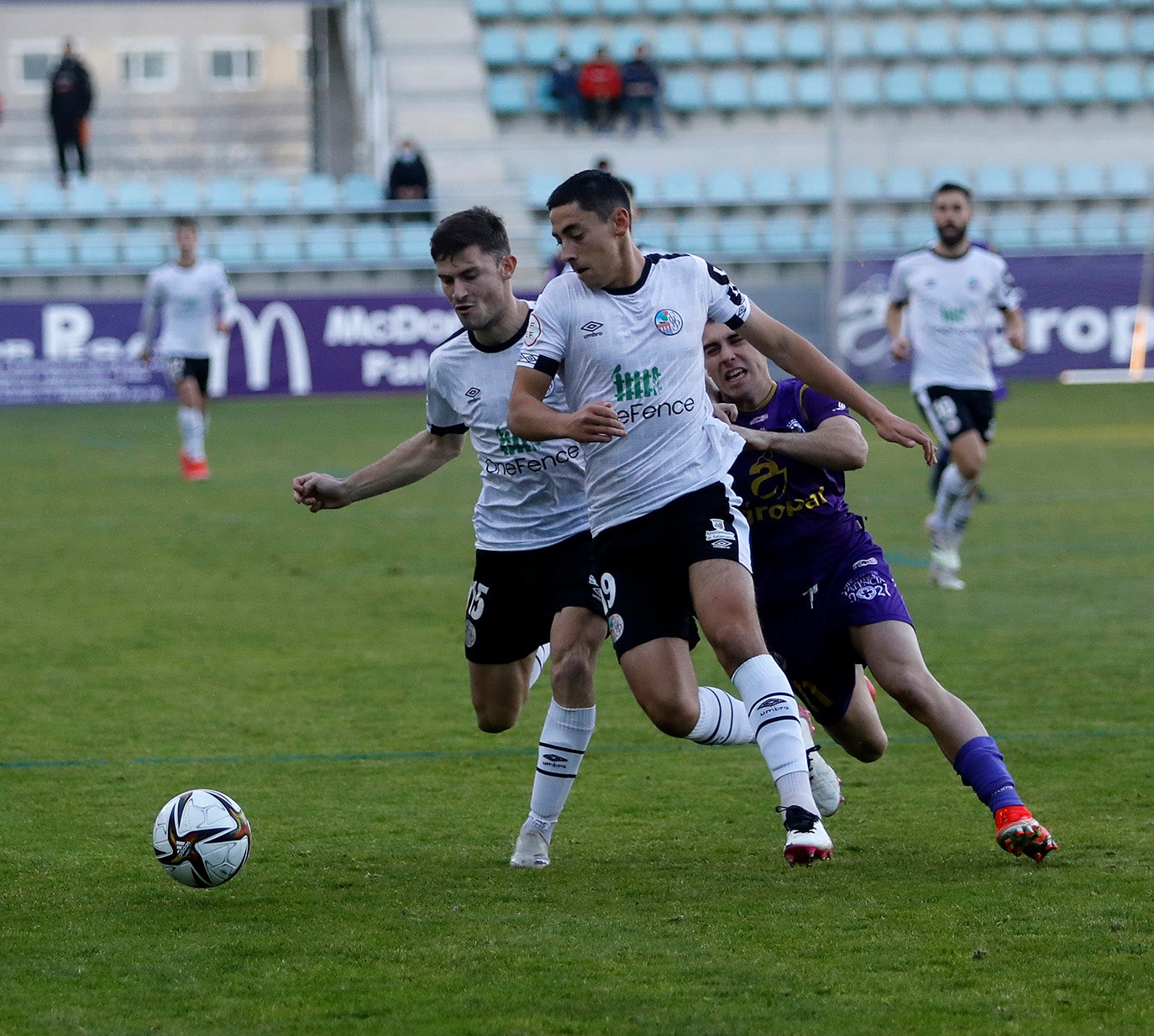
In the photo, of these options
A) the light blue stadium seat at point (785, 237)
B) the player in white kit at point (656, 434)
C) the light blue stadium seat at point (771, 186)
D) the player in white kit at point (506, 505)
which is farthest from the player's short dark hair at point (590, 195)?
the light blue stadium seat at point (771, 186)

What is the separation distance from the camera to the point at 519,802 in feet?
19.4

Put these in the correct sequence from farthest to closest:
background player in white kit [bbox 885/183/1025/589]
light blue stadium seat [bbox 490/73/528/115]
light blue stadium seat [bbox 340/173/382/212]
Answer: light blue stadium seat [bbox 490/73/528/115], light blue stadium seat [bbox 340/173/382/212], background player in white kit [bbox 885/183/1025/589]

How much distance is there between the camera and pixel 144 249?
89.5 ft

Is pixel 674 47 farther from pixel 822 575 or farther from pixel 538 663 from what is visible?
pixel 822 575

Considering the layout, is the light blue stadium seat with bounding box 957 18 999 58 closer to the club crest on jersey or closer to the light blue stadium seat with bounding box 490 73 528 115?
the light blue stadium seat with bounding box 490 73 528 115

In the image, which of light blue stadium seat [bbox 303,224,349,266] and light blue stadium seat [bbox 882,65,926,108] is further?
light blue stadium seat [bbox 882,65,926,108]

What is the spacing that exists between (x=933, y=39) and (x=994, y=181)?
3.50 metres

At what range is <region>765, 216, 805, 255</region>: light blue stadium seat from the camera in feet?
94.5

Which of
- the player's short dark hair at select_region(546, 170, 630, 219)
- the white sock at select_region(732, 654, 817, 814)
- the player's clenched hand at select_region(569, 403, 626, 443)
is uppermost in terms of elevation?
the player's short dark hair at select_region(546, 170, 630, 219)

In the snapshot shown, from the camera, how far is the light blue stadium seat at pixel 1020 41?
32.5m

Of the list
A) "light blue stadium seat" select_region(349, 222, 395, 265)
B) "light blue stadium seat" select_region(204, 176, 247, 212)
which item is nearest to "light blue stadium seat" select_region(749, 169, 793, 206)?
"light blue stadium seat" select_region(349, 222, 395, 265)

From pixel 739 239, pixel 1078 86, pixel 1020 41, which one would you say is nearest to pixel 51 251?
pixel 739 239

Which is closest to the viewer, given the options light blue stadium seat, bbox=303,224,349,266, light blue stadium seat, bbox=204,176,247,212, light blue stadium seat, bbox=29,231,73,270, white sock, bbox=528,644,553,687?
white sock, bbox=528,644,553,687

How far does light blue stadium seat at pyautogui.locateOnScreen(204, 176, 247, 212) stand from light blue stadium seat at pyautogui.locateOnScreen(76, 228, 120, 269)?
6.06ft
